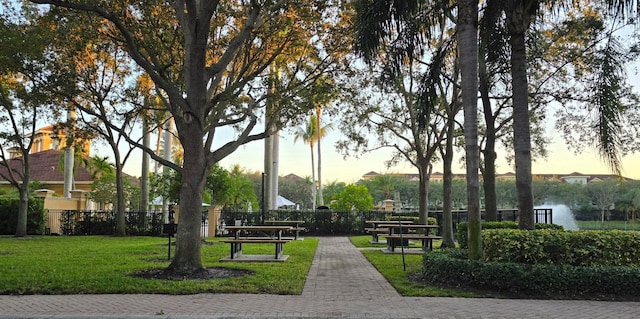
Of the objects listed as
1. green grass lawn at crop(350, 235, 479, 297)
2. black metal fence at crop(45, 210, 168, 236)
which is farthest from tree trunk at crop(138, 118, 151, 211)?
green grass lawn at crop(350, 235, 479, 297)

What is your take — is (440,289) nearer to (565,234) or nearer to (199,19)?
(565,234)

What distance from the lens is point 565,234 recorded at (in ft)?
30.4

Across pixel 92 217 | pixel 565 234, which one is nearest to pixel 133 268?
pixel 565 234

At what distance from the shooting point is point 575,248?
9.02 m

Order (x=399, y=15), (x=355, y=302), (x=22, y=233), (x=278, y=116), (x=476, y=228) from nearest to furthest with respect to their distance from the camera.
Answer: (x=355, y=302) → (x=476, y=228) → (x=399, y=15) → (x=278, y=116) → (x=22, y=233)

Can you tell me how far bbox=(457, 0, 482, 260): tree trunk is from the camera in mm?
9484

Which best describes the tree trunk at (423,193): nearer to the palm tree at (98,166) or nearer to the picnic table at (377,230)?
the picnic table at (377,230)

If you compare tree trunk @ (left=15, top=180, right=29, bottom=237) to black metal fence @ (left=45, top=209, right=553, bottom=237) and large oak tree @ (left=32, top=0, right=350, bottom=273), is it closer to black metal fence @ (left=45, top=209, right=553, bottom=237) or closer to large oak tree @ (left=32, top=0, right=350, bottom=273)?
black metal fence @ (left=45, top=209, right=553, bottom=237)

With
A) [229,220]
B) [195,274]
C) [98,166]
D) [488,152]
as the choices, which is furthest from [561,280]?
[98,166]

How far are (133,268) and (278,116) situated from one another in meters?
5.70

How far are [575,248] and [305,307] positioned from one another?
5089 millimetres

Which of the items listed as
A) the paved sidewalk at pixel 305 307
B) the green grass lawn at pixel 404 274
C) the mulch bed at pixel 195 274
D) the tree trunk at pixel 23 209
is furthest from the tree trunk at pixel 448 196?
the tree trunk at pixel 23 209

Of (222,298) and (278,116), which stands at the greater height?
(278,116)

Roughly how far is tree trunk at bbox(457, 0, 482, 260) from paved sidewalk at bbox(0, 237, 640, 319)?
1786mm
